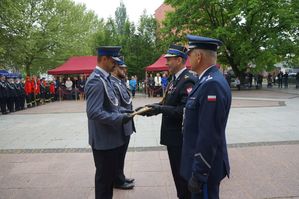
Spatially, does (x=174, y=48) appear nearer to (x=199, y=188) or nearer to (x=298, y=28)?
(x=199, y=188)

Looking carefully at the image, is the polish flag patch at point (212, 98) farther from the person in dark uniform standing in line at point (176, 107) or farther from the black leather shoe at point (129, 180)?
the black leather shoe at point (129, 180)

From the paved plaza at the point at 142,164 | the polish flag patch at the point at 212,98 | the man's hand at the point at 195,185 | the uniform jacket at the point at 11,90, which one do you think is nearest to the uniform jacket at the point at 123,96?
the paved plaza at the point at 142,164

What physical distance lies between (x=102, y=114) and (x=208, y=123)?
4.13 ft

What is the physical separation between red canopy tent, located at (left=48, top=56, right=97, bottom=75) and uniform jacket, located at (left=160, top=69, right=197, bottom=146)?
21786mm

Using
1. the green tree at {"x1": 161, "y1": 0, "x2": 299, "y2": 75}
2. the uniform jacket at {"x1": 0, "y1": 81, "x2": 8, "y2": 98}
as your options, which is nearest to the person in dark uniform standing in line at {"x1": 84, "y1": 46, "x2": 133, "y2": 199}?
the uniform jacket at {"x1": 0, "y1": 81, "x2": 8, "y2": 98}

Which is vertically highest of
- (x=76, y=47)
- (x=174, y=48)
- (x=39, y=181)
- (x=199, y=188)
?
(x=76, y=47)

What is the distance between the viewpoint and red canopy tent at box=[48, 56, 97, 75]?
83.4ft

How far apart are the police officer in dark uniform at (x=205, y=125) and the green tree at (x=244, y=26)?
82.7 ft

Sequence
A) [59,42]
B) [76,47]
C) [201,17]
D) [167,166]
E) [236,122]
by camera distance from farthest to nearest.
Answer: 1. [76,47]
2. [59,42]
3. [201,17]
4. [236,122]
5. [167,166]

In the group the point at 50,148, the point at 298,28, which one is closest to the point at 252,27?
the point at 298,28

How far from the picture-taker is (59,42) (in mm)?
34094

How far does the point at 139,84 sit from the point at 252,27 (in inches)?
429

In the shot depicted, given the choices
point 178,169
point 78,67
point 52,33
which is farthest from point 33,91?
point 178,169

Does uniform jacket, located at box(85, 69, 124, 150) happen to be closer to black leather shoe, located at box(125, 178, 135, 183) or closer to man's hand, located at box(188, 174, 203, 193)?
man's hand, located at box(188, 174, 203, 193)
